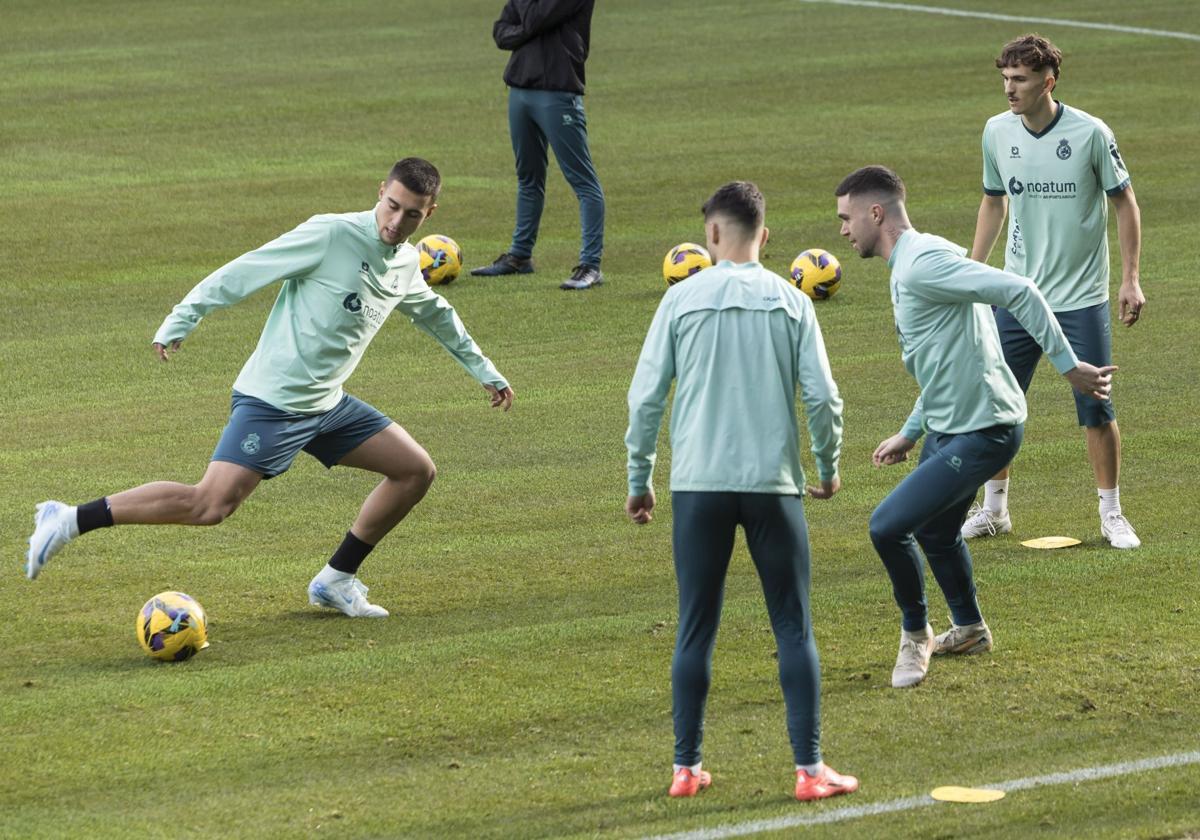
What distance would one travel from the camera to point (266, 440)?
27.9 ft

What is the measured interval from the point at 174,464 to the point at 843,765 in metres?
6.01

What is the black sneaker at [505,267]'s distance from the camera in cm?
1708

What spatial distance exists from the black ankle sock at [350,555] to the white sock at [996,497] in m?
3.36

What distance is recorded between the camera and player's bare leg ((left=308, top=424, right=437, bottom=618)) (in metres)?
8.95

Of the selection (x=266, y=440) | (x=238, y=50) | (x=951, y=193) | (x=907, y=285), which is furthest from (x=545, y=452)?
(x=238, y=50)

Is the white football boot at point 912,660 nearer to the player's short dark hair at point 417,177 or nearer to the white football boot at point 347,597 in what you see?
the white football boot at point 347,597

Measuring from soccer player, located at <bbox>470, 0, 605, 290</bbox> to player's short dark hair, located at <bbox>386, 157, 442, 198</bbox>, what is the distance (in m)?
7.51

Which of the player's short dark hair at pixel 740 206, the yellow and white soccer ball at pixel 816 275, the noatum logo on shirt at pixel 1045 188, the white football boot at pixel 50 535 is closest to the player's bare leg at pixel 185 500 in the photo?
the white football boot at pixel 50 535

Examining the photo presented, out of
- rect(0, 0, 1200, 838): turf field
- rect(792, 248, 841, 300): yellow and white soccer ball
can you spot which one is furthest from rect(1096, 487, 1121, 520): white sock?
rect(792, 248, 841, 300): yellow and white soccer ball

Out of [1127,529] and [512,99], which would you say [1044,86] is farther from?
[512,99]

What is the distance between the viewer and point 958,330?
24.9 ft

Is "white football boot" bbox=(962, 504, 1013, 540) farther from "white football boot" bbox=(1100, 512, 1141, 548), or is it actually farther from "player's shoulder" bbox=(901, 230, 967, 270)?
"player's shoulder" bbox=(901, 230, 967, 270)

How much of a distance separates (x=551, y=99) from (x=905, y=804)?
10354 mm

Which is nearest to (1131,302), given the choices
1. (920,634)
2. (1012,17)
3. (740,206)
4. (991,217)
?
(991,217)
